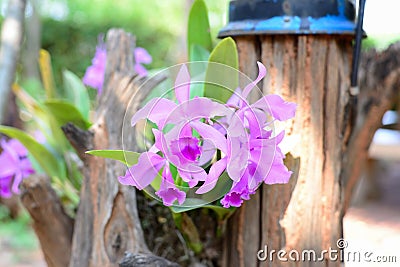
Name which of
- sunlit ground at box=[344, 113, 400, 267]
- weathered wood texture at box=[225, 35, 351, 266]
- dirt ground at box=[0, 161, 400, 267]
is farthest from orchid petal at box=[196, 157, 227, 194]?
sunlit ground at box=[344, 113, 400, 267]

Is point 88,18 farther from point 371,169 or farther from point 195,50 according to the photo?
point 195,50

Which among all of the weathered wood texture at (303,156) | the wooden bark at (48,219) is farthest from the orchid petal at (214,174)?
the wooden bark at (48,219)

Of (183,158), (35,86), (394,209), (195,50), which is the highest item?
(195,50)

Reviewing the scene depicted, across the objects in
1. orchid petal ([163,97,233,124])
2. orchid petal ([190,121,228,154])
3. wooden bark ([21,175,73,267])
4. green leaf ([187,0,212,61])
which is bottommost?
wooden bark ([21,175,73,267])

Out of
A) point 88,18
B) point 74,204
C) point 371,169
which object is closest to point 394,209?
point 371,169

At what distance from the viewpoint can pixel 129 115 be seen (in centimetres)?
100

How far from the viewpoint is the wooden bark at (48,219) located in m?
1.20

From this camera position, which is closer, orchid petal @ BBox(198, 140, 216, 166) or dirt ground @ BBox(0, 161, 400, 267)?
orchid petal @ BBox(198, 140, 216, 166)

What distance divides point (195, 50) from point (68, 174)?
1.97 ft

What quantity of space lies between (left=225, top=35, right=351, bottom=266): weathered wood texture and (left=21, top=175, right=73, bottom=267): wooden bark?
479 mm

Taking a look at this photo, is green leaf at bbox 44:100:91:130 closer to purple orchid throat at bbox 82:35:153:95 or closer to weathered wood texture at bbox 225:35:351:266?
purple orchid throat at bbox 82:35:153:95

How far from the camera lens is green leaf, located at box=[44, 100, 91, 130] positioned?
1247 mm

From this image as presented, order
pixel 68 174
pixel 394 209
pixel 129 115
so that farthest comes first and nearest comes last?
pixel 394 209 → pixel 68 174 → pixel 129 115

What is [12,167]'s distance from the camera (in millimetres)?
1310
